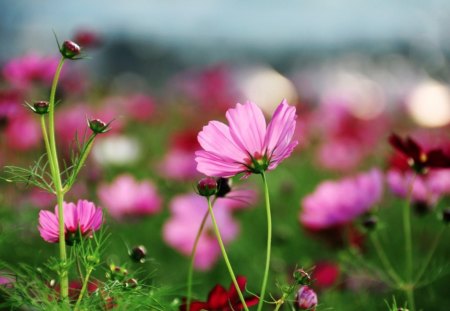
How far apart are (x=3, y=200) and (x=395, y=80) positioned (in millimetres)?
5636

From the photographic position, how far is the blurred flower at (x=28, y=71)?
3.90ft

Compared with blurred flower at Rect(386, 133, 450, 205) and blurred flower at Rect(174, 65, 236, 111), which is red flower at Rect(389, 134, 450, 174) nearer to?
blurred flower at Rect(386, 133, 450, 205)

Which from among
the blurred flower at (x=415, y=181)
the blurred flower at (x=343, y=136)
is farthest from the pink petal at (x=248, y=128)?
the blurred flower at (x=343, y=136)

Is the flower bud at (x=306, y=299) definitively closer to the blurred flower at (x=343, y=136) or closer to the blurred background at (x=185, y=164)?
the blurred background at (x=185, y=164)

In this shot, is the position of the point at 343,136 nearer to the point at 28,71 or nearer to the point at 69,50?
the point at 28,71

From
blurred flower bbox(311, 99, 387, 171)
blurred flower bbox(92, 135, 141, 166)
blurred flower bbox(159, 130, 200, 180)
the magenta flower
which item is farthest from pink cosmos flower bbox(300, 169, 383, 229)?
blurred flower bbox(92, 135, 141, 166)

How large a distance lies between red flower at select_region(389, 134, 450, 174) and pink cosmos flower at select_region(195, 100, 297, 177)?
20 centimetres

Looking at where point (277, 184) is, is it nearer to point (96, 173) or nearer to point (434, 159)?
point (96, 173)

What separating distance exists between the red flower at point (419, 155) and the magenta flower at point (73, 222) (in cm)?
31

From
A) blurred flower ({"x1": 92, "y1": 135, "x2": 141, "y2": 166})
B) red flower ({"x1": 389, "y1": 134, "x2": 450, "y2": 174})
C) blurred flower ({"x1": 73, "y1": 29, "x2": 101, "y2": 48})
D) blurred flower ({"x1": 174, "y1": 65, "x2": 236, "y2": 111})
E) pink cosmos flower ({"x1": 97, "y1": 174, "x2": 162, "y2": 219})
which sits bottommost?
blurred flower ({"x1": 92, "y1": 135, "x2": 141, "y2": 166})

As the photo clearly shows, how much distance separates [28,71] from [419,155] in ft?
2.50

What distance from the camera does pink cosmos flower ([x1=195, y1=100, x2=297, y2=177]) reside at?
1.67ft

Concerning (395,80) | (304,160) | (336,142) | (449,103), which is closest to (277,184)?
(336,142)

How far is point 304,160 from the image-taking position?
99.6 inches
